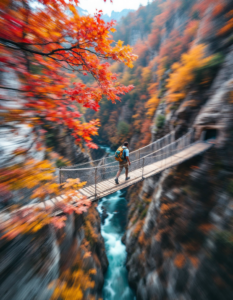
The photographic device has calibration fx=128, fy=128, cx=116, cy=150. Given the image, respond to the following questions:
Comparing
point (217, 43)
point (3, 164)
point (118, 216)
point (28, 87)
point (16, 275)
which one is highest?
point (217, 43)

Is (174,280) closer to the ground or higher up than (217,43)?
closer to the ground

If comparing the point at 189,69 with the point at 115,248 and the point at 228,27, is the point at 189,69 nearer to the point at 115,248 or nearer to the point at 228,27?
the point at 228,27

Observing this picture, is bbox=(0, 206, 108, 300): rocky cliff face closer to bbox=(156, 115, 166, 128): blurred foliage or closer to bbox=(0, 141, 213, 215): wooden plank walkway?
bbox=(0, 141, 213, 215): wooden plank walkway

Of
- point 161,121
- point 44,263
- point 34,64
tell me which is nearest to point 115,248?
point 44,263

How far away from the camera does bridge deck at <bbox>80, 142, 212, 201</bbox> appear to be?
3908 mm

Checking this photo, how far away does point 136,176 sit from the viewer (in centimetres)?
476

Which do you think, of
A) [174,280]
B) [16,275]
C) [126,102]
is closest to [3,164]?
[16,275]

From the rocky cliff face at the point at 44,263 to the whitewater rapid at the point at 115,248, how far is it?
7.47 feet

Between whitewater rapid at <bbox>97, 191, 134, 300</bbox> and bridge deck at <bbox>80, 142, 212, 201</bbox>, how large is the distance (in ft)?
17.8

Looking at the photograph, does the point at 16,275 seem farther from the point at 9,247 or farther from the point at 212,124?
the point at 212,124

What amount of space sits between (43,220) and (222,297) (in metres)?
4.38

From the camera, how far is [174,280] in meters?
4.00

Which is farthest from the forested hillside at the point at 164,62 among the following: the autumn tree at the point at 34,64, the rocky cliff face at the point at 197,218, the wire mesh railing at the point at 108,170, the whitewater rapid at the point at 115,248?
the whitewater rapid at the point at 115,248

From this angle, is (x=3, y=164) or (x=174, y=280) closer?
(x=3, y=164)
